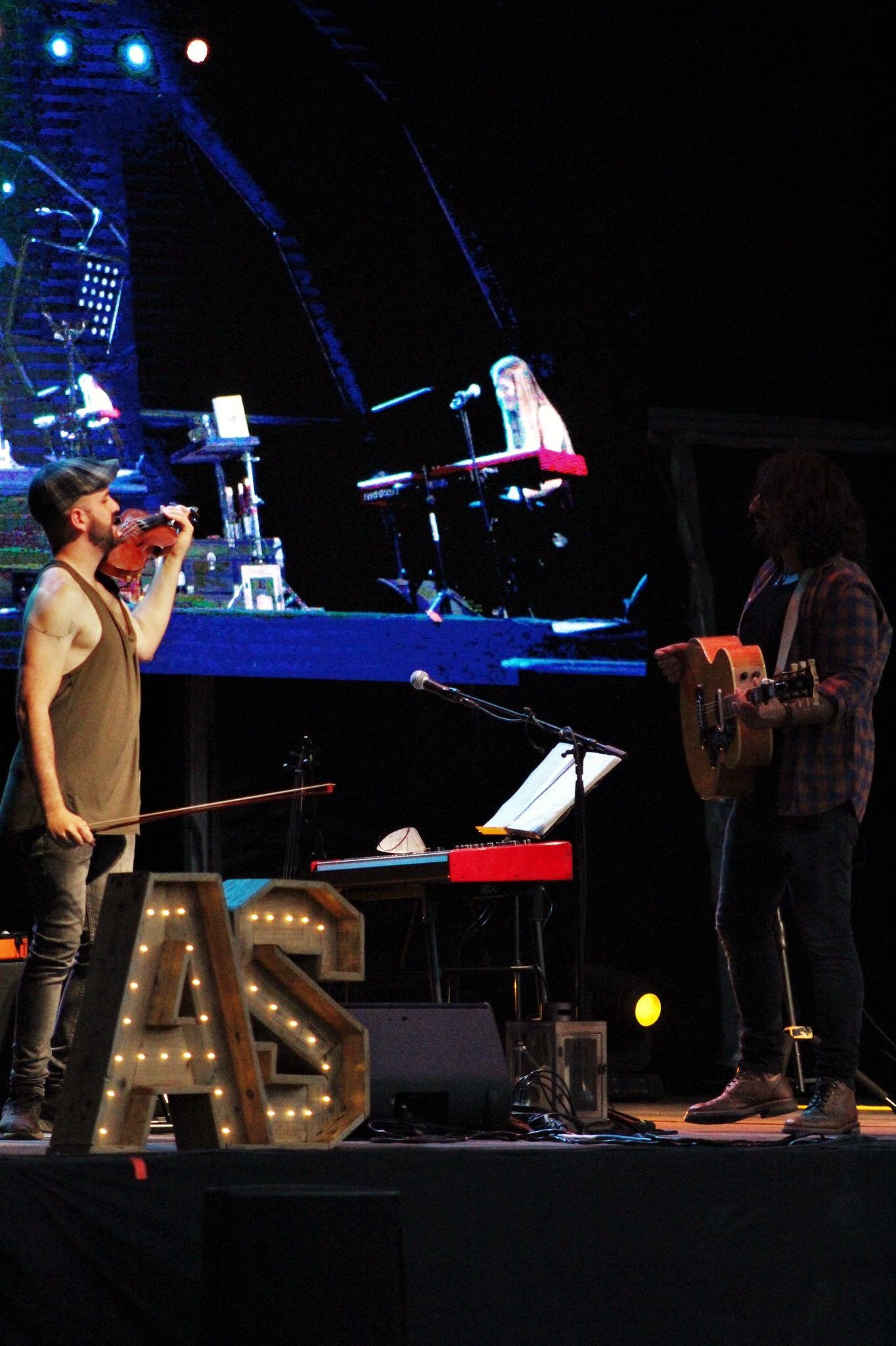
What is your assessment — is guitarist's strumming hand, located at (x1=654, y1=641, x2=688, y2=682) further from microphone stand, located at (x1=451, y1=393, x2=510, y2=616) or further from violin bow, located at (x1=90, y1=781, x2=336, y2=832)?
microphone stand, located at (x1=451, y1=393, x2=510, y2=616)

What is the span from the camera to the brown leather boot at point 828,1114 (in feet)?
11.9

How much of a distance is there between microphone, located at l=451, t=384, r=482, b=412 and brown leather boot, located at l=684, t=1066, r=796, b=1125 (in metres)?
3.14

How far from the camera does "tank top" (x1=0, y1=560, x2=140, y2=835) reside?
149 inches

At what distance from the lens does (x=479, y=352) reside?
6.31 metres

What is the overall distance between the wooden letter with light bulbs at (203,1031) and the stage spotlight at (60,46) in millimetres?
3908

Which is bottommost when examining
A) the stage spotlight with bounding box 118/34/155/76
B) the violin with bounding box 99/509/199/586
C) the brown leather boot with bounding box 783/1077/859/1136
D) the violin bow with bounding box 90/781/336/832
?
the brown leather boot with bounding box 783/1077/859/1136

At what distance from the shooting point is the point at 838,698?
384cm

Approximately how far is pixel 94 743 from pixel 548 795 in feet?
6.33

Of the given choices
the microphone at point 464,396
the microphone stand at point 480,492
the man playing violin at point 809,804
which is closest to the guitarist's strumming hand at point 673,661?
the man playing violin at point 809,804

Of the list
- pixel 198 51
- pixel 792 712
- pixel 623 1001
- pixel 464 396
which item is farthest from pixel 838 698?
pixel 198 51

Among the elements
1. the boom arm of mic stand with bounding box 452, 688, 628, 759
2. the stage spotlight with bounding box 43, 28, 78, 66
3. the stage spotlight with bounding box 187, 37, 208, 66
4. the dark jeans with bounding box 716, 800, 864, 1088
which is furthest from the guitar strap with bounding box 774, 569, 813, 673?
the stage spotlight with bounding box 43, 28, 78, 66

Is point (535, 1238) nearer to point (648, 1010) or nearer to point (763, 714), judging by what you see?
point (763, 714)

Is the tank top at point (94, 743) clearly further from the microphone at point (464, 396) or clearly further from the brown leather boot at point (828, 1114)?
the microphone at point (464, 396)

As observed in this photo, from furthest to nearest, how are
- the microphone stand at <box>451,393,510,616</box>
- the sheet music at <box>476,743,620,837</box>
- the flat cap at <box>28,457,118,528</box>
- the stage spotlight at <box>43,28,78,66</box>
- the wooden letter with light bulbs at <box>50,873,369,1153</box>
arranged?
1. the microphone stand at <box>451,393,510,616</box>
2. the stage spotlight at <box>43,28,78,66</box>
3. the sheet music at <box>476,743,620,837</box>
4. the flat cap at <box>28,457,118,528</box>
5. the wooden letter with light bulbs at <box>50,873,369,1153</box>
